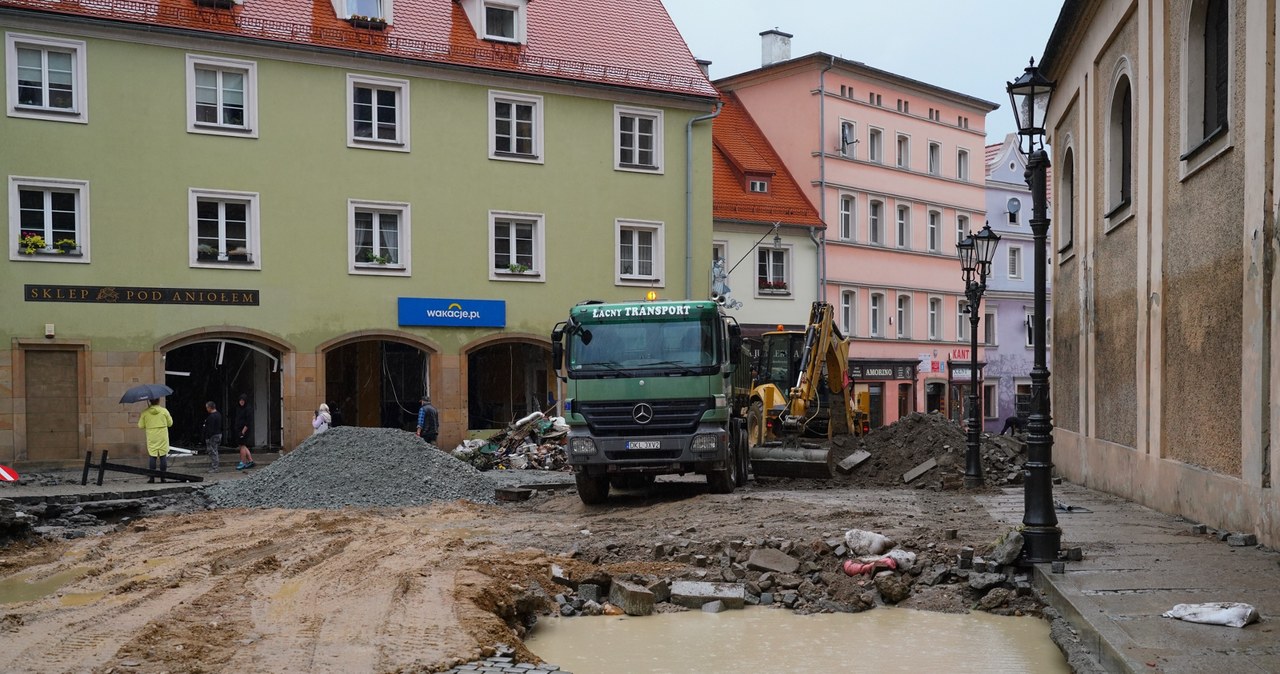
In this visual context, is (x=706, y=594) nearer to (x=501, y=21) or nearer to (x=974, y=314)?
(x=974, y=314)

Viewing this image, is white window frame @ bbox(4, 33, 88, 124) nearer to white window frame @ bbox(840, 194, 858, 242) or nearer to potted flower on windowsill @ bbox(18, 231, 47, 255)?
potted flower on windowsill @ bbox(18, 231, 47, 255)

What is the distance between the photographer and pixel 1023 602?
34.6ft

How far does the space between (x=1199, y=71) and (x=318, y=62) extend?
20.2 metres

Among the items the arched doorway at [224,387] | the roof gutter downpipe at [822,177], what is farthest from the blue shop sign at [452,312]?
the roof gutter downpipe at [822,177]

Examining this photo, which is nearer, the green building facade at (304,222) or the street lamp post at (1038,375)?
the street lamp post at (1038,375)

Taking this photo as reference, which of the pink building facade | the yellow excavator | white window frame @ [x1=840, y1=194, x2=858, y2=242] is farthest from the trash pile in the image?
white window frame @ [x1=840, y1=194, x2=858, y2=242]

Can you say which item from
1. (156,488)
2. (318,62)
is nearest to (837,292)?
(318,62)

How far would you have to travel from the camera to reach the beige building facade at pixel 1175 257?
38.4 ft

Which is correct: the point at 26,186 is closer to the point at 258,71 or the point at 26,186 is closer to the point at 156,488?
the point at 258,71

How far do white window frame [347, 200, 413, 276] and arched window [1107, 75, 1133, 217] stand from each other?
1658 cm

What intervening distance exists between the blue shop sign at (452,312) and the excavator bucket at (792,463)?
10529 mm

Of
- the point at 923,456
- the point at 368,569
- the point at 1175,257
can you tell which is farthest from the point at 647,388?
the point at 923,456

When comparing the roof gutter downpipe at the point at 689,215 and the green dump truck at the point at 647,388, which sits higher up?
the roof gutter downpipe at the point at 689,215

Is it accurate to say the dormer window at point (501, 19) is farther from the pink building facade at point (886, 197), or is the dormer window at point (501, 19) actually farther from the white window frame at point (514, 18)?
the pink building facade at point (886, 197)
